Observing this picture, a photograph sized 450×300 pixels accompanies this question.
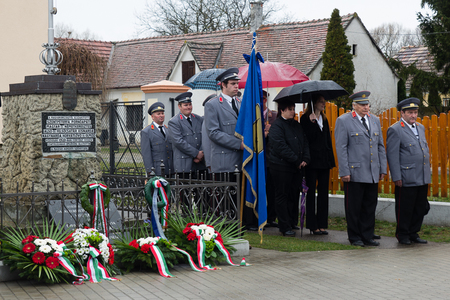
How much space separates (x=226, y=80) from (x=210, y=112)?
46cm

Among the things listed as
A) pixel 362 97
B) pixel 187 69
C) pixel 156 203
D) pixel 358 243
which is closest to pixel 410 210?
pixel 358 243

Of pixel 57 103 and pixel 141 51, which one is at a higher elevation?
pixel 141 51

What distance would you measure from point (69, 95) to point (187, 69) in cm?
2676

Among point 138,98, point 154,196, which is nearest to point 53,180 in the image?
point 154,196

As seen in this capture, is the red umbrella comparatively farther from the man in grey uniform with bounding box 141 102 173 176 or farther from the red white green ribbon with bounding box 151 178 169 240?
the red white green ribbon with bounding box 151 178 169 240

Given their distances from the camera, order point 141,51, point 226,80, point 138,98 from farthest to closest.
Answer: point 141,51 < point 138,98 < point 226,80

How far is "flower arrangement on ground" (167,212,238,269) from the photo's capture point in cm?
644

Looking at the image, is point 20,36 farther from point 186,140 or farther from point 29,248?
point 29,248

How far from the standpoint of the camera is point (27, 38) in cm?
1217

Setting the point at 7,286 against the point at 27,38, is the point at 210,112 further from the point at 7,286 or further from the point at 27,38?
the point at 27,38

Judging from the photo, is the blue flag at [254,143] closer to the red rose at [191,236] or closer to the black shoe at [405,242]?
the red rose at [191,236]

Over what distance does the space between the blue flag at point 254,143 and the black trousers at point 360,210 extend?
1.22 meters

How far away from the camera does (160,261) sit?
613cm

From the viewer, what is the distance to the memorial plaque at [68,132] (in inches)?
277
